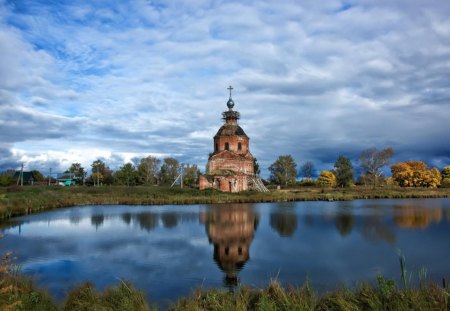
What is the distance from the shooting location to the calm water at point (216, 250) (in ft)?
40.5

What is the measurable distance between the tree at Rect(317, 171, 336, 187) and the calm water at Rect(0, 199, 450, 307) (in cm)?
5926

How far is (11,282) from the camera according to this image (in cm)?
932

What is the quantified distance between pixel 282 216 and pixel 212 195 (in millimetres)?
18691

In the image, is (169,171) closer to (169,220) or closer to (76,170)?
(76,170)

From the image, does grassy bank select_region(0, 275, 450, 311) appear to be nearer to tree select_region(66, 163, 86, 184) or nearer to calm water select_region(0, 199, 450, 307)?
calm water select_region(0, 199, 450, 307)

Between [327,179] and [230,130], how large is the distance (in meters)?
35.8

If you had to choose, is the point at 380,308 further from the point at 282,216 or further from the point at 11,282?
the point at 282,216

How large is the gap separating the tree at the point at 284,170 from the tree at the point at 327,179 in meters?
9.15

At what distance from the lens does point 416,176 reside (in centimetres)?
8225

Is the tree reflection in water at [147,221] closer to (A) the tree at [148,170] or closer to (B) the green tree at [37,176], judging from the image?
(A) the tree at [148,170]

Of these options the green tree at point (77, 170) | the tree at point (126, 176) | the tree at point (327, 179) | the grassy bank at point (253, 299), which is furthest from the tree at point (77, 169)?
the grassy bank at point (253, 299)

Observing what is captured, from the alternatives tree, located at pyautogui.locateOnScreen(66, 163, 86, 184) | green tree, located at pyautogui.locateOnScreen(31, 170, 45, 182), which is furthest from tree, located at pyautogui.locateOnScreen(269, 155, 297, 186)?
green tree, located at pyautogui.locateOnScreen(31, 170, 45, 182)

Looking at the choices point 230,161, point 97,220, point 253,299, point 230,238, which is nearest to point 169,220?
point 97,220

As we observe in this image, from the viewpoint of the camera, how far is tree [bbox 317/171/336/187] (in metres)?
87.5
